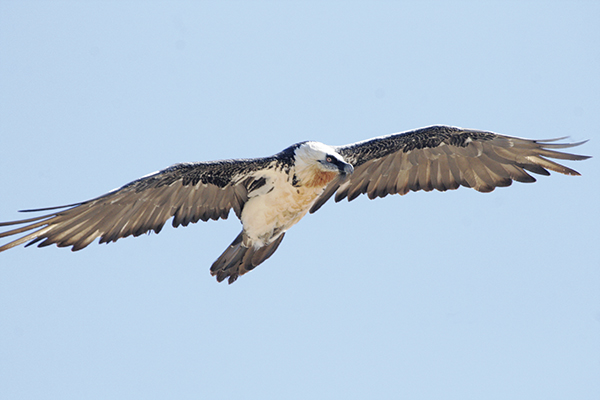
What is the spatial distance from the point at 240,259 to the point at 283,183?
140 centimetres

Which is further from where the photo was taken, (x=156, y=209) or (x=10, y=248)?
(x=156, y=209)

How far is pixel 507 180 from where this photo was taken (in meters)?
11.8

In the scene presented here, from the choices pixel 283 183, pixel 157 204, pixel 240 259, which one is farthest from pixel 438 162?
pixel 157 204

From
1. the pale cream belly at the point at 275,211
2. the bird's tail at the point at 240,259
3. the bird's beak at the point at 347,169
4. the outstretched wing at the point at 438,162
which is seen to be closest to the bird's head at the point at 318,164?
the bird's beak at the point at 347,169

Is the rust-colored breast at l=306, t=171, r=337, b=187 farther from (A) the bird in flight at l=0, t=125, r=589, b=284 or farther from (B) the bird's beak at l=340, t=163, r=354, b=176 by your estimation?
(B) the bird's beak at l=340, t=163, r=354, b=176

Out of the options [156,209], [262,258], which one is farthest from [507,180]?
[156,209]

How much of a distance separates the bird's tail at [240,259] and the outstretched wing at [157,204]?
550 millimetres

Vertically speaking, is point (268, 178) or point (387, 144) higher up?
point (387, 144)

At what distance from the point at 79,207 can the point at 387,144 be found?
4670mm

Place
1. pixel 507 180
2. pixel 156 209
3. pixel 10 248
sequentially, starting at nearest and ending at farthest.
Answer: pixel 10 248
pixel 156 209
pixel 507 180

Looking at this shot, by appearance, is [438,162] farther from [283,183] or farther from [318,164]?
[283,183]

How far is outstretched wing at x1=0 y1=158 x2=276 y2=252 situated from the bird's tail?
550mm

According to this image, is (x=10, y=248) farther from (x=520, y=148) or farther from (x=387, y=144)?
(x=520, y=148)

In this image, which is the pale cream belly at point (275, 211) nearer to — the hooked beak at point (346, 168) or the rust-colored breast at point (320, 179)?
the rust-colored breast at point (320, 179)
